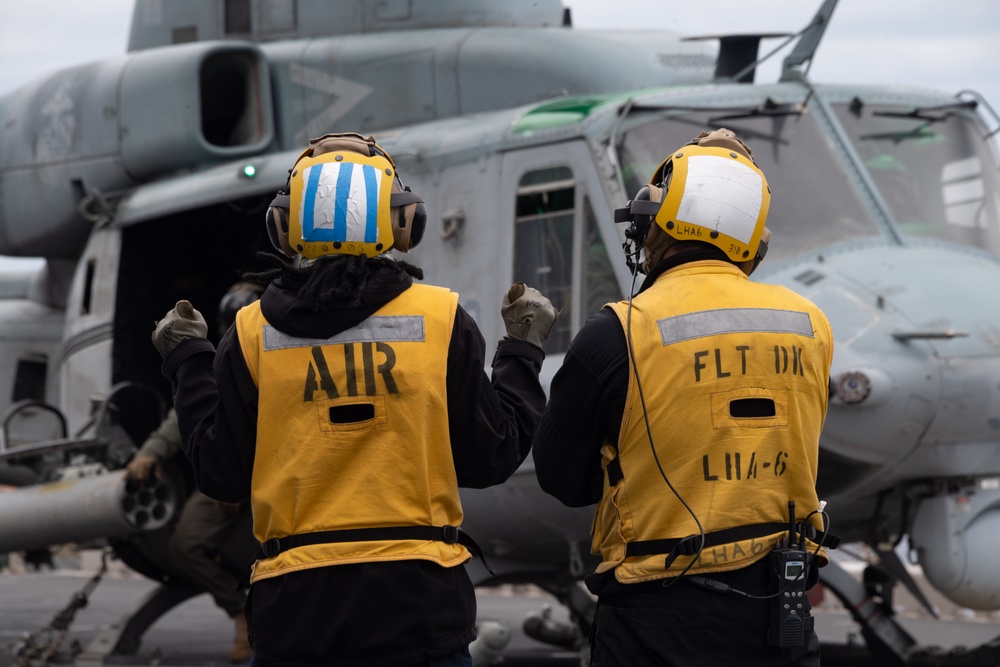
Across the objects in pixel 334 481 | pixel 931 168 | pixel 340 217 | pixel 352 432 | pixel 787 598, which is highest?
pixel 340 217

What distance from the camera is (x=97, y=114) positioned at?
9.55 metres

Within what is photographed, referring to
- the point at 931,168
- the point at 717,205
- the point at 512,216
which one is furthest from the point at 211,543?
the point at 717,205

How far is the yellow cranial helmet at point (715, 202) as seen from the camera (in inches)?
142

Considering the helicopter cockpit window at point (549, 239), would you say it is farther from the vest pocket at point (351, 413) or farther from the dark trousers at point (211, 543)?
the vest pocket at point (351, 413)

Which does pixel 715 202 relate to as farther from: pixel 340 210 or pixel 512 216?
pixel 512 216

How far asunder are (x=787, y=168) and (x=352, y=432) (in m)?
3.90

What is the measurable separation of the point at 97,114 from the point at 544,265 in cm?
396

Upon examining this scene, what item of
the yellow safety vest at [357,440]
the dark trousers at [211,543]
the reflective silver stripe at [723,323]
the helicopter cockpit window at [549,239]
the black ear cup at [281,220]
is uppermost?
the black ear cup at [281,220]

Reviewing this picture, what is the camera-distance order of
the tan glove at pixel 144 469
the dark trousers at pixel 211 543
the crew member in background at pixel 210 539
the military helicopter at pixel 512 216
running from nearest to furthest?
the military helicopter at pixel 512 216, the tan glove at pixel 144 469, the crew member in background at pixel 210 539, the dark trousers at pixel 211 543

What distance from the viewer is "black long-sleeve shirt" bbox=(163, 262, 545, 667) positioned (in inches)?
131

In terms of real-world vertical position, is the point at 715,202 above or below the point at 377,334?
above

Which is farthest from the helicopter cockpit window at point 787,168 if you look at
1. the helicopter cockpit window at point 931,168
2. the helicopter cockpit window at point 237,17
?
the helicopter cockpit window at point 237,17

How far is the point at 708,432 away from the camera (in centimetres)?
343

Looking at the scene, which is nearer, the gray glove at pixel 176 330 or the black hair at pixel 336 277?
the black hair at pixel 336 277
